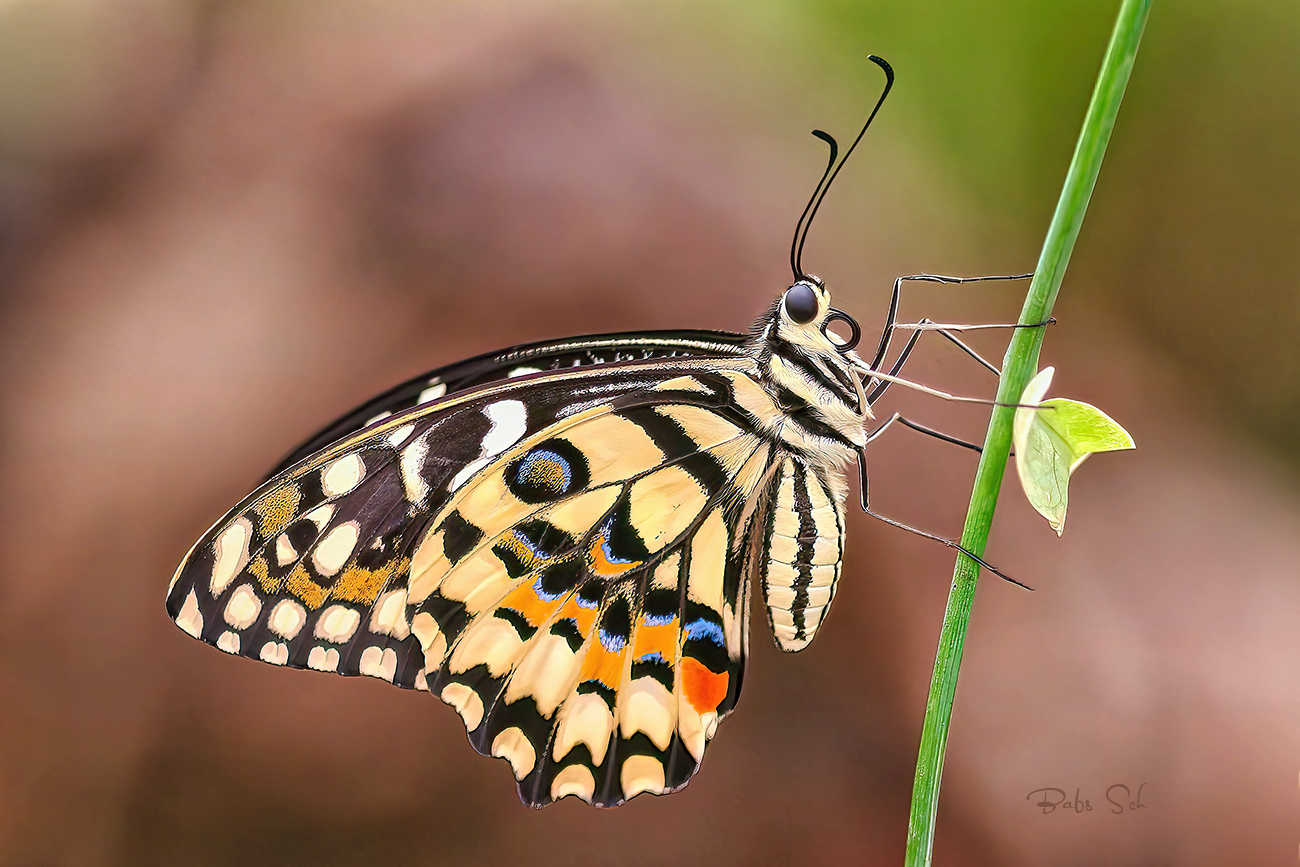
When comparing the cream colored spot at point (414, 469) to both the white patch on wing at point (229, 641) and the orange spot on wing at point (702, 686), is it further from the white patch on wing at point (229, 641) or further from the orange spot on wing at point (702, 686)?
the orange spot on wing at point (702, 686)

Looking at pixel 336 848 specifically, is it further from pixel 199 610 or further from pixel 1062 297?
Answer: pixel 1062 297

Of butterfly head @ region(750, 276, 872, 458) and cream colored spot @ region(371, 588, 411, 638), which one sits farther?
cream colored spot @ region(371, 588, 411, 638)

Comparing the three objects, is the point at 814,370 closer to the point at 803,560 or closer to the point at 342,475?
the point at 803,560

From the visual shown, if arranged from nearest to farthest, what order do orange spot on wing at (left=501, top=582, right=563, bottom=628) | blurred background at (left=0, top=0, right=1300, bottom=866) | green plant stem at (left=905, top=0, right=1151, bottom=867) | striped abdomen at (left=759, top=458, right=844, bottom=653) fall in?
green plant stem at (left=905, top=0, right=1151, bottom=867) → striped abdomen at (left=759, top=458, right=844, bottom=653) → orange spot on wing at (left=501, top=582, right=563, bottom=628) → blurred background at (left=0, top=0, right=1300, bottom=866)

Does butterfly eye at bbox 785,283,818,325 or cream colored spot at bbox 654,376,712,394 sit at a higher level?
butterfly eye at bbox 785,283,818,325

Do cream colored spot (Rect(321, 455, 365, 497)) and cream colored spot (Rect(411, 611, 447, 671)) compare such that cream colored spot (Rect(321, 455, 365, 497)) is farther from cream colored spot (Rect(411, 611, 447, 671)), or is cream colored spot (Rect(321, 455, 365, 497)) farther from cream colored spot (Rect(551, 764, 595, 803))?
cream colored spot (Rect(551, 764, 595, 803))

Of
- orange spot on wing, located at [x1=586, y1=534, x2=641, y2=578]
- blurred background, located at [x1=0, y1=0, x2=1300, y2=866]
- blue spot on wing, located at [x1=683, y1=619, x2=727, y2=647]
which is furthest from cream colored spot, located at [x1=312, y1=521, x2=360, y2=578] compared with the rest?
blurred background, located at [x1=0, y1=0, x2=1300, y2=866]
